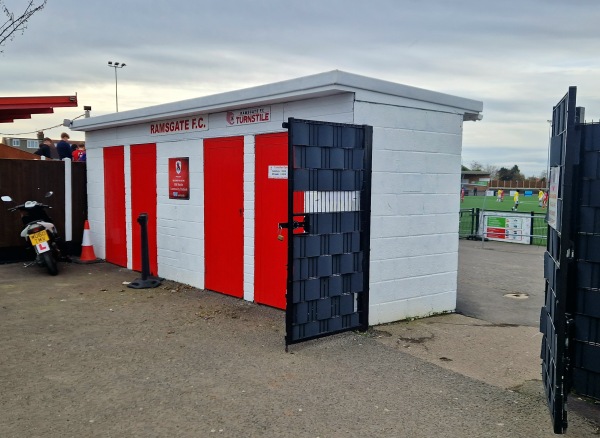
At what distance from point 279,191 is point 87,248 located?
5933 millimetres

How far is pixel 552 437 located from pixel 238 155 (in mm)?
5514

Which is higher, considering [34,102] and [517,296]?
[34,102]

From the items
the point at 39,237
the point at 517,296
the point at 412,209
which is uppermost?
the point at 412,209

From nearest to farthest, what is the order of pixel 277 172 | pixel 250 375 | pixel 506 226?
1. pixel 250 375
2. pixel 277 172
3. pixel 506 226

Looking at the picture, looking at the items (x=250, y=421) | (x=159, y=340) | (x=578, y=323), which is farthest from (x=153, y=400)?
(x=578, y=323)

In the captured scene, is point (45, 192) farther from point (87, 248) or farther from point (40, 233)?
point (40, 233)

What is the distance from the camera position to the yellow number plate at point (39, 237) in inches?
377

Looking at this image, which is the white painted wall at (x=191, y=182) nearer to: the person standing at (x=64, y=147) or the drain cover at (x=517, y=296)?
the person standing at (x=64, y=147)

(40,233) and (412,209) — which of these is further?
(40,233)

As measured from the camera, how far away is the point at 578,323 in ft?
13.3

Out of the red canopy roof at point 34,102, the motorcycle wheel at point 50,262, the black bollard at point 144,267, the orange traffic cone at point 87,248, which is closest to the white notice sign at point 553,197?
the black bollard at point 144,267

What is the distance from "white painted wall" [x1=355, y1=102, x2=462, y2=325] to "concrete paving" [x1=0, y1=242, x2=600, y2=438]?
37 cm

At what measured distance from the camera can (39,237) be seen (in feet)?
31.5

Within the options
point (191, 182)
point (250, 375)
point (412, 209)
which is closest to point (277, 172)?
point (412, 209)
